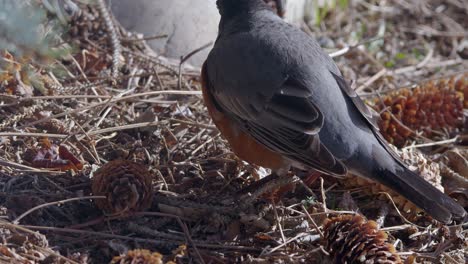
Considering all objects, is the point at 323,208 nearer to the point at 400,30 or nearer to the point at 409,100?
the point at 409,100

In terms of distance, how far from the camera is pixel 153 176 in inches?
168

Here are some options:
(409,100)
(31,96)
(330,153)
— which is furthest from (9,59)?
(409,100)

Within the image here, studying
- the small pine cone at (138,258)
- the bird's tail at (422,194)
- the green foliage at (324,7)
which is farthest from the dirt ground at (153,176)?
the green foliage at (324,7)

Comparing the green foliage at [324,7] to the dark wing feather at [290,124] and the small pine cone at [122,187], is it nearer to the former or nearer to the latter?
the dark wing feather at [290,124]

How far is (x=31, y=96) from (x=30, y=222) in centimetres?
118

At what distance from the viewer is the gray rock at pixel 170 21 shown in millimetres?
5680

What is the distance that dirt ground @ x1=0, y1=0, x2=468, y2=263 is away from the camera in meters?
3.67

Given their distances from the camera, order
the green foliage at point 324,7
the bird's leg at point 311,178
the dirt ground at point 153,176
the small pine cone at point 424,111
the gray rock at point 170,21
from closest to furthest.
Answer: the dirt ground at point 153,176
the bird's leg at point 311,178
the small pine cone at point 424,111
the gray rock at point 170,21
the green foliage at point 324,7

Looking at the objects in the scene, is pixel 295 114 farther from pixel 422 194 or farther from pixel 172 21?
pixel 172 21

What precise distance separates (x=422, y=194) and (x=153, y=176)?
1.49 meters

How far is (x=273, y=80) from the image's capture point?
4.14 meters

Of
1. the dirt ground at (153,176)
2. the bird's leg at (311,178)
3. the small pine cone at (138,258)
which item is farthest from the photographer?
the bird's leg at (311,178)

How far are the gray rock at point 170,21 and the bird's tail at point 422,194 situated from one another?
7.62 feet

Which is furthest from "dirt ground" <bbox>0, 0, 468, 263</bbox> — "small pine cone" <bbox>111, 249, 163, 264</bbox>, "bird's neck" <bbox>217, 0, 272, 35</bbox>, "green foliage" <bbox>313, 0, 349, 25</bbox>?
"green foliage" <bbox>313, 0, 349, 25</bbox>
